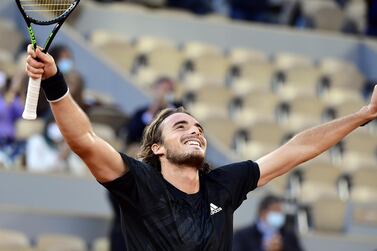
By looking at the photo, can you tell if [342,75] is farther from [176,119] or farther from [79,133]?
[79,133]

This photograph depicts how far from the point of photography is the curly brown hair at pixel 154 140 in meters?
5.18

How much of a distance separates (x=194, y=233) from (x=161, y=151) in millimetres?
456

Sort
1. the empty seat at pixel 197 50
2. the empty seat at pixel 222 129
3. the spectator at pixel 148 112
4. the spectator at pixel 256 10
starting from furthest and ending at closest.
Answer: the spectator at pixel 256 10 → the empty seat at pixel 197 50 → the empty seat at pixel 222 129 → the spectator at pixel 148 112

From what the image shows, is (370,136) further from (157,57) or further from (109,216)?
(109,216)

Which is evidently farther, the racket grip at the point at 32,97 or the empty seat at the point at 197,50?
the empty seat at the point at 197,50

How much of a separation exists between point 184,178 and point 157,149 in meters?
Answer: 0.23

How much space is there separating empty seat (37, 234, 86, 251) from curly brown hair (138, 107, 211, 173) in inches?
157

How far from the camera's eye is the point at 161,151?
5133 mm

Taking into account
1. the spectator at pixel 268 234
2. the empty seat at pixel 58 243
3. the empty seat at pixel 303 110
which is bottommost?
the empty seat at pixel 303 110

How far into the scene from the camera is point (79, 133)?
15.2ft

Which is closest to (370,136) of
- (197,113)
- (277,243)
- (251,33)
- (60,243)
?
(197,113)

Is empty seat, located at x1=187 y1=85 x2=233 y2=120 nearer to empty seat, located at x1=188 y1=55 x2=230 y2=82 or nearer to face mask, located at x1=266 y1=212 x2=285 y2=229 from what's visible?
empty seat, located at x1=188 y1=55 x2=230 y2=82

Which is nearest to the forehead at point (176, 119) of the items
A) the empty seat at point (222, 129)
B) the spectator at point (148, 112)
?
the spectator at point (148, 112)

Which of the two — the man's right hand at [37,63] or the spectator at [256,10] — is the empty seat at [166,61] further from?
the man's right hand at [37,63]
